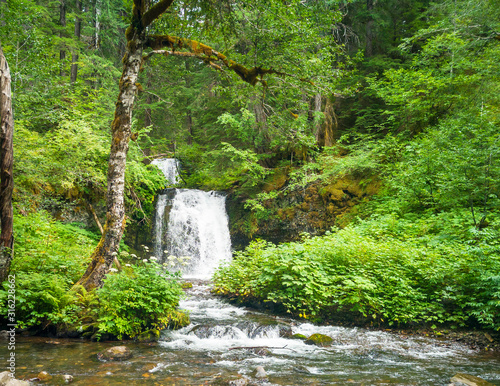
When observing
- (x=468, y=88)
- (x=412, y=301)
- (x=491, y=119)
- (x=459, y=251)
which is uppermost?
(x=468, y=88)

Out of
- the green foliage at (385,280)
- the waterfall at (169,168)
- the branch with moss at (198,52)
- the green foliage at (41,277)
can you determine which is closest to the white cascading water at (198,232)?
the waterfall at (169,168)

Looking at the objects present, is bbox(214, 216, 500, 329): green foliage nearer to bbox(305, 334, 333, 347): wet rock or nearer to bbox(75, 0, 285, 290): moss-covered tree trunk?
bbox(305, 334, 333, 347): wet rock

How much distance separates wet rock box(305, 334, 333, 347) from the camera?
219 inches

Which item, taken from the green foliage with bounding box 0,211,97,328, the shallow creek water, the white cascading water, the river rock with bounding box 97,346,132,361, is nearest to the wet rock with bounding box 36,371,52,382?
the shallow creek water

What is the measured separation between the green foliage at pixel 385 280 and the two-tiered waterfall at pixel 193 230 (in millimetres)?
6715

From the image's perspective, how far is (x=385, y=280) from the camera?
258 inches

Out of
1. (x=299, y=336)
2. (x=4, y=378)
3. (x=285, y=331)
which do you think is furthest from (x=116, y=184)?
(x=299, y=336)

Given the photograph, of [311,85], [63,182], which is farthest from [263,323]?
[63,182]

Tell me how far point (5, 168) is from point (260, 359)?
5.09 m

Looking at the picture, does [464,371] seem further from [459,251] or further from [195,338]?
[195,338]

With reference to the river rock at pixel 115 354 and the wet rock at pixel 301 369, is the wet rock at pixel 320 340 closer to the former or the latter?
the wet rock at pixel 301 369

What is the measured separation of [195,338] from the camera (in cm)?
562

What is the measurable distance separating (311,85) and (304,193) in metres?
6.64

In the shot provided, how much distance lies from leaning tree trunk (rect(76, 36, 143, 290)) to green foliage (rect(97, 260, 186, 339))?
593mm
